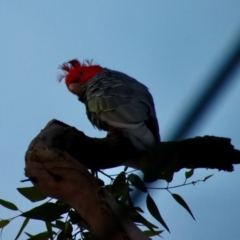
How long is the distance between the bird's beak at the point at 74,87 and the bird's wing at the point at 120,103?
28cm

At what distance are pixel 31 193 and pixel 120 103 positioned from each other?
0.89 metres

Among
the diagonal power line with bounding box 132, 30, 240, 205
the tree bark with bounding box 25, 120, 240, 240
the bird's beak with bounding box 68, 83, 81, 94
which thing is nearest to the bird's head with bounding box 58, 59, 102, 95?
the bird's beak with bounding box 68, 83, 81, 94

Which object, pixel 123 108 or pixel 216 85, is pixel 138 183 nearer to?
pixel 216 85

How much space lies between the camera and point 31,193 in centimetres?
135

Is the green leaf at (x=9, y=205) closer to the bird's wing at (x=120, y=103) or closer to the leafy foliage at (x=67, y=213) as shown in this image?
the leafy foliage at (x=67, y=213)

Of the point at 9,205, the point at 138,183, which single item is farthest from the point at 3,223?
the point at 138,183

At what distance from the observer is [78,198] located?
1145mm

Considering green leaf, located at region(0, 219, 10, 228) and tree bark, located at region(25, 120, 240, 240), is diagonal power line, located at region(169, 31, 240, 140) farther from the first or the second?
green leaf, located at region(0, 219, 10, 228)

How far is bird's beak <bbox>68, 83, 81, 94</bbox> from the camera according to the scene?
289 cm

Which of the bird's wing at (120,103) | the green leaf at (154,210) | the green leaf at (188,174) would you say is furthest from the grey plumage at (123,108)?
the green leaf at (154,210)

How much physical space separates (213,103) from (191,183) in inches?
30.3

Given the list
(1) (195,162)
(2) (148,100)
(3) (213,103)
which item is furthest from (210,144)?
(3) (213,103)

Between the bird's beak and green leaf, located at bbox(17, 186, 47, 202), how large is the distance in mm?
1578

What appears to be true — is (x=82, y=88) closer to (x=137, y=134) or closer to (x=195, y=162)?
(x=137, y=134)
